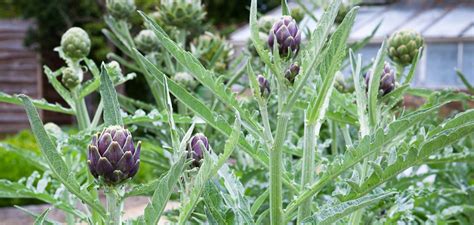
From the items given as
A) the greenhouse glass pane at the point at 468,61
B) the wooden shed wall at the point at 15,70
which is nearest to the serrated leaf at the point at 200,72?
the greenhouse glass pane at the point at 468,61

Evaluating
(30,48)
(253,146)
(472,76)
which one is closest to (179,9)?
(253,146)

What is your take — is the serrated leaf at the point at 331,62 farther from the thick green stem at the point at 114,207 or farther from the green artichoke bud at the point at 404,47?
the green artichoke bud at the point at 404,47

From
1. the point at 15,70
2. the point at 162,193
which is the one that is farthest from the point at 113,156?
the point at 15,70

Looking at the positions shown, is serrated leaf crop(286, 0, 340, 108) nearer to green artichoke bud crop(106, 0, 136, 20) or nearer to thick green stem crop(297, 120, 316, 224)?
thick green stem crop(297, 120, 316, 224)

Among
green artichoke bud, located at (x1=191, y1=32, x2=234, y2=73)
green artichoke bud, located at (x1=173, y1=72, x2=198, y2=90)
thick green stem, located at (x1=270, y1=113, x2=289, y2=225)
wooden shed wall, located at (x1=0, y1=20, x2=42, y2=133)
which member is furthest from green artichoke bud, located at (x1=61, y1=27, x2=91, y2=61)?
wooden shed wall, located at (x1=0, y1=20, x2=42, y2=133)

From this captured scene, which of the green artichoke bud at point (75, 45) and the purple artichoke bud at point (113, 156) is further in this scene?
the green artichoke bud at point (75, 45)

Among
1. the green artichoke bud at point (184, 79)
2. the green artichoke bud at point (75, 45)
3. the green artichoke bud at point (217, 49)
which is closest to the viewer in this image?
the green artichoke bud at point (75, 45)
